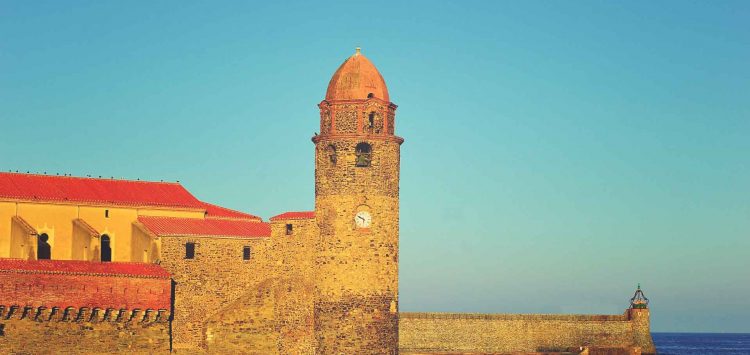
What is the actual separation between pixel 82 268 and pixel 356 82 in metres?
13.8

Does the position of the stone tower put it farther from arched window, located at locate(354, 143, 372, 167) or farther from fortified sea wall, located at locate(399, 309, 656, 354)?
fortified sea wall, located at locate(399, 309, 656, 354)

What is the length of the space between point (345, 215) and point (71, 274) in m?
11.5

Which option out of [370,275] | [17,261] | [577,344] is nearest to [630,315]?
[577,344]

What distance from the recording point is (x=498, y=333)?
201 ft

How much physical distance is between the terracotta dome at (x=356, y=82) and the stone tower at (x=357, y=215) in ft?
0.14

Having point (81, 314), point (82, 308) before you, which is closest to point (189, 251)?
point (82, 308)

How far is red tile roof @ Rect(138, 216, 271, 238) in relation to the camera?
165 ft

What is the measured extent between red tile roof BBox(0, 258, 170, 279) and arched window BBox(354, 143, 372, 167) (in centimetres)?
941

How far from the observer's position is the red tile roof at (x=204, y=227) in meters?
50.2

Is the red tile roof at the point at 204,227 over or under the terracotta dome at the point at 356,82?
under

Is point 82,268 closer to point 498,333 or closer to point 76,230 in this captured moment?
point 76,230

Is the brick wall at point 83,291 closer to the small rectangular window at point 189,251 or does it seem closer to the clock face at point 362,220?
the small rectangular window at point 189,251

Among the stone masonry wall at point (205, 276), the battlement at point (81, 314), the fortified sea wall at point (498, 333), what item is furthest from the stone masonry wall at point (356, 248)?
the fortified sea wall at point (498, 333)

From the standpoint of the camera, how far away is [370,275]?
4953 centimetres
